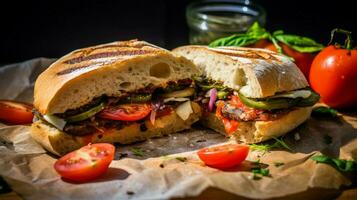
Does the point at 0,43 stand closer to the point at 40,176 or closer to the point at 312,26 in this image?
the point at 40,176

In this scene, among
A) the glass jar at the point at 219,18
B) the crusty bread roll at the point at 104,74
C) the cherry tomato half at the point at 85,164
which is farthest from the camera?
the glass jar at the point at 219,18

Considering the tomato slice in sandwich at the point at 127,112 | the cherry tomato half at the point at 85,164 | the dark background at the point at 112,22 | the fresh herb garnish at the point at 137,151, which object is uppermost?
the dark background at the point at 112,22

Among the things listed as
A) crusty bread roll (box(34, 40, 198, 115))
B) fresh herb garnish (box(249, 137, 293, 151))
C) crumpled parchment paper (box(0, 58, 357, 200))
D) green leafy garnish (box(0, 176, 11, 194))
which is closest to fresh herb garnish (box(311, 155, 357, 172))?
crumpled parchment paper (box(0, 58, 357, 200))

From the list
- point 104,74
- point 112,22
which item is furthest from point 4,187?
point 112,22

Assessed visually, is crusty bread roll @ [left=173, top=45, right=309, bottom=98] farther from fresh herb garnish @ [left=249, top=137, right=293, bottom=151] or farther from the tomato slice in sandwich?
the tomato slice in sandwich

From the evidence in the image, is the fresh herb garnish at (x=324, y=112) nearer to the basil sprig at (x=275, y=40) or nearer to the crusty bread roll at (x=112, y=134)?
the basil sprig at (x=275, y=40)

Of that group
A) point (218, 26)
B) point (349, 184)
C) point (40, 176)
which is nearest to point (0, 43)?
point (218, 26)

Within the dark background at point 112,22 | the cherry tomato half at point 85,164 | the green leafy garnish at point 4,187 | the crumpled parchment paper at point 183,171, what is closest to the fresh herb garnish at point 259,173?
the crumpled parchment paper at point 183,171
